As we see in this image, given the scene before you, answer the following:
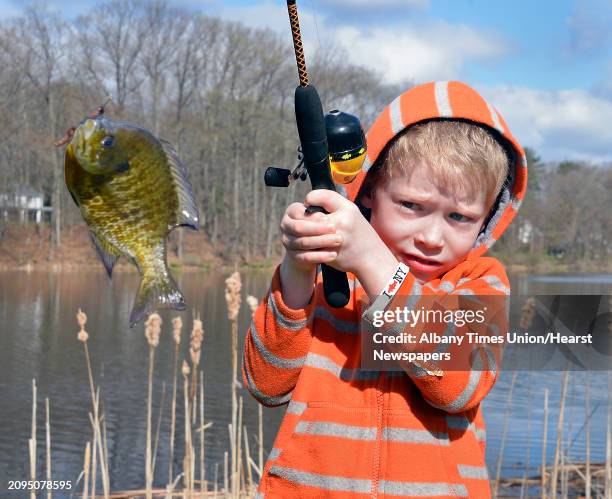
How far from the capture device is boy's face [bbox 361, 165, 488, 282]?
5.97 feet

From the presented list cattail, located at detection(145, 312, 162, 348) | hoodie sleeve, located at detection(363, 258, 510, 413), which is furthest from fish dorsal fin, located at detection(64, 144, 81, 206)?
cattail, located at detection(145, 312, 162, 348)

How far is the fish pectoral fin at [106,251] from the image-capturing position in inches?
58.7

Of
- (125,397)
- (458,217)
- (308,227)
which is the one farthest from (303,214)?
(125,397)

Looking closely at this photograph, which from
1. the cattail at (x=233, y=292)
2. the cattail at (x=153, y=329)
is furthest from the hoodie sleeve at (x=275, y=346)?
the cattail at (x=153, y=329)

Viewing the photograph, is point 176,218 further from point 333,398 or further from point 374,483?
point 374,483

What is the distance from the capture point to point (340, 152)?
150 centimetres

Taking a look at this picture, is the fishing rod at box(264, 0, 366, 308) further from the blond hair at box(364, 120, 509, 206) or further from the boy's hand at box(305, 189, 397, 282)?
the blond hair at box(364, 120, 509, 206)

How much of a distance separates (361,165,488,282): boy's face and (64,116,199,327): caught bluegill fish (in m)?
0.53

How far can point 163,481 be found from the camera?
8148 millimetres

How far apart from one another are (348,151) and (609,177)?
38.3 m

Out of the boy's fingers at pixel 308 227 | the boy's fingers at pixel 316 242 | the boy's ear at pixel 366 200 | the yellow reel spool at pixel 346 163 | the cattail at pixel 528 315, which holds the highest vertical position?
the yellow reel spool at pixel 346 163

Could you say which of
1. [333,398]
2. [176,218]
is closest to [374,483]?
[333,398]

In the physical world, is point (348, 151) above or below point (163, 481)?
above

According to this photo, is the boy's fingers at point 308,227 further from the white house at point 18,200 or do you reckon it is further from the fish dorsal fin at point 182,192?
the white house at point 18,200
